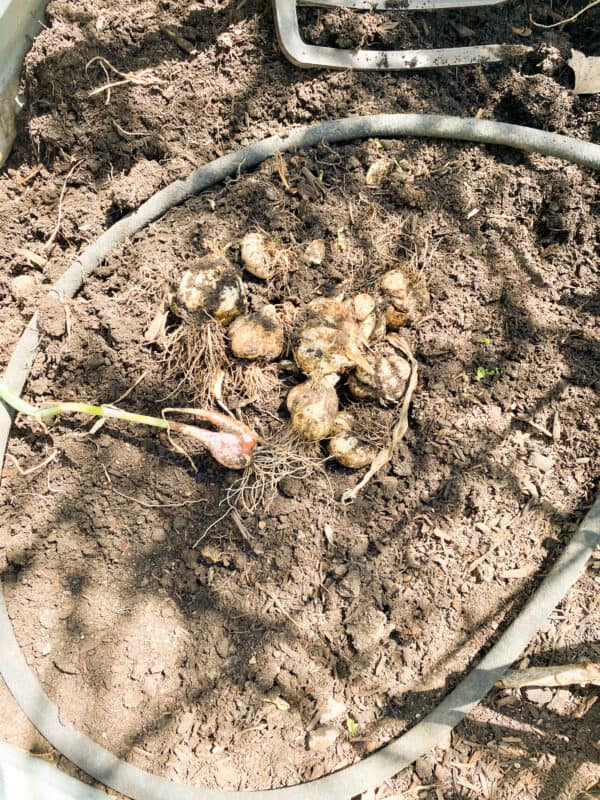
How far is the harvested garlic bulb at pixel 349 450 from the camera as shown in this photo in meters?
1.93

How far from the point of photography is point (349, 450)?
193cm

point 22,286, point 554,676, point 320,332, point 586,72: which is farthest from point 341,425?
point 586,72

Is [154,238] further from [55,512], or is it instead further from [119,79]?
[55,512]

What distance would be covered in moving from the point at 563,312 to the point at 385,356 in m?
0.66

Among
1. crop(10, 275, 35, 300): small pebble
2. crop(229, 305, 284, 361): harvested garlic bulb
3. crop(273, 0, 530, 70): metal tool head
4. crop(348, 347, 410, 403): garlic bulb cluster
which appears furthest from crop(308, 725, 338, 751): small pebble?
crop(273, 0, 530, 70): metal tool head

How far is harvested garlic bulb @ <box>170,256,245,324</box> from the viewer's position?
1908 mm

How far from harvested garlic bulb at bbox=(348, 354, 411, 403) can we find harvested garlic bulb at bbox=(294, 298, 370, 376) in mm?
48

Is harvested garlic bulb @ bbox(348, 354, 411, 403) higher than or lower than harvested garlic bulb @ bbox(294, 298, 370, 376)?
Answer: lower

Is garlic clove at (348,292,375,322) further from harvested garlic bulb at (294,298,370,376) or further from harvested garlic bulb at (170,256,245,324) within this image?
harvested garlic bulb at (170,256,245,324)

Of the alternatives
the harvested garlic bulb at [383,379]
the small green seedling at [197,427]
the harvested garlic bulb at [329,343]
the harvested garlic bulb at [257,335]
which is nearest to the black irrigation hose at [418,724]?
the small green seedling at [197,427]

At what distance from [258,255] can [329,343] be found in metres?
0.39

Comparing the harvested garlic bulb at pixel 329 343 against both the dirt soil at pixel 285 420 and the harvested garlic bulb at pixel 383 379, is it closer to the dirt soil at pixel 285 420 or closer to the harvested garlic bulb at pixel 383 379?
the harvested garlic bulb at pixel 383 379

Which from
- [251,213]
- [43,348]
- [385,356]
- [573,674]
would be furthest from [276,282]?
[573,674]

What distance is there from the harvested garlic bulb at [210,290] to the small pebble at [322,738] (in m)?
1.34
